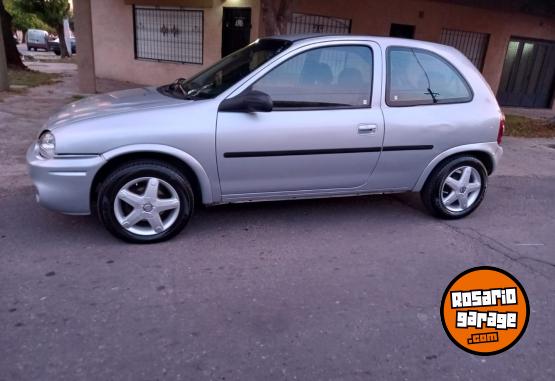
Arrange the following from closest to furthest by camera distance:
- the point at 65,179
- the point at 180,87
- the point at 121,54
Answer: the point at 65,179, the point at 180,87, the point at 121,54

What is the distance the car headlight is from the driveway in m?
0.73

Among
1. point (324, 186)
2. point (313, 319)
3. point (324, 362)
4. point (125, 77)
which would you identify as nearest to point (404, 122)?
point (324, 186)

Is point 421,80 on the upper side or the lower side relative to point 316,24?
lower

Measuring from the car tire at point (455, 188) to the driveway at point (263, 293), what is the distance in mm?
163

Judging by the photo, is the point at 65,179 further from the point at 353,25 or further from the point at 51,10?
the point at 51,10

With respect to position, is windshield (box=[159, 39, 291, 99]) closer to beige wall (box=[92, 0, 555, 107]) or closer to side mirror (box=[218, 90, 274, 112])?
side mirror (box=[218, 90, 274, 112])

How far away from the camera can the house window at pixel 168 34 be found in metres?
12.2

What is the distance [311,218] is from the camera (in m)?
4.47

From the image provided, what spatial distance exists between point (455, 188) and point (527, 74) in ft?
46.1

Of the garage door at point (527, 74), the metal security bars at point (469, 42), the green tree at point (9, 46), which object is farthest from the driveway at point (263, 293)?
the green tree at point (9, 46)

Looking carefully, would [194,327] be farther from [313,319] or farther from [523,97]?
[523,97]

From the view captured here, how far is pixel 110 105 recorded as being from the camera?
12.4ft

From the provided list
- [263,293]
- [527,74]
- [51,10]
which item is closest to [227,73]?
[263,293]

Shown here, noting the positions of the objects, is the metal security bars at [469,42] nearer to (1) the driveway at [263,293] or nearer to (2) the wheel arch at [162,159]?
(1) the driveway at [263,293]
